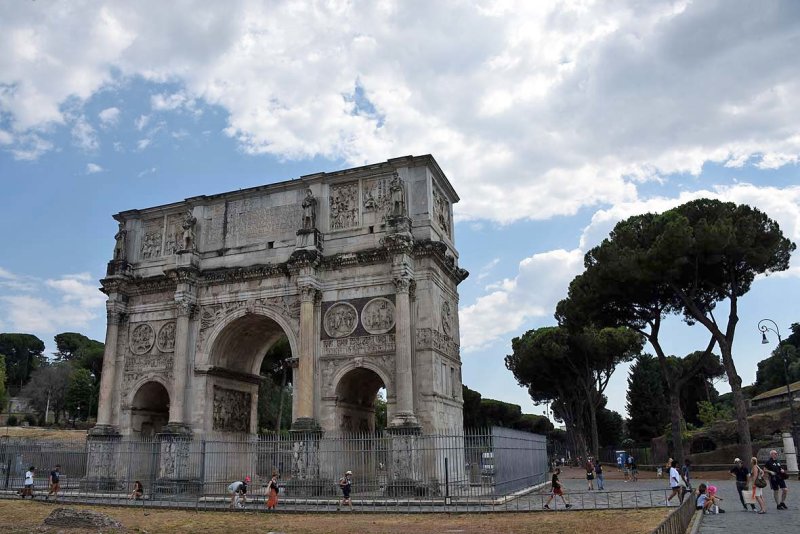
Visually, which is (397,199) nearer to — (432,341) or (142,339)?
(432,341)

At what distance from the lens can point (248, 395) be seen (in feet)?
88.2

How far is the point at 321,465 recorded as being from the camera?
20.5m

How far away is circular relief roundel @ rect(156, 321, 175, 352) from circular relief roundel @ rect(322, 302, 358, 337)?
6644 mm

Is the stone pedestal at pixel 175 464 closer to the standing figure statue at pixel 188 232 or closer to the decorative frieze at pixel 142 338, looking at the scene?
the decorative frieze at pixel 142 338

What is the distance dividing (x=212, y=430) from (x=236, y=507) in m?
7.20

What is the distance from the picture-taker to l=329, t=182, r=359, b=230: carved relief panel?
2381 centimetres

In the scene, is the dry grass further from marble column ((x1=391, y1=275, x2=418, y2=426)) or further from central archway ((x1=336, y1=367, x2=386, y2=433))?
marble column ((x1=391, y1=275, x2=418, y2=426))

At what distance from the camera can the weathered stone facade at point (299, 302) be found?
2167 centimetres

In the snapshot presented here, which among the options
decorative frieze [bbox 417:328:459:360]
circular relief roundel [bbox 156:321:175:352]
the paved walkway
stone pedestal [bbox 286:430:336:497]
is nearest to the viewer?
the paved walkway

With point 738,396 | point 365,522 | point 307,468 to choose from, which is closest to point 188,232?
point 307,468

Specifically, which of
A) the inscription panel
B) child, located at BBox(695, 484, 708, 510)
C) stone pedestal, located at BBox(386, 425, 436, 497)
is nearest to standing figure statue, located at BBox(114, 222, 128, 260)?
the inscription panel

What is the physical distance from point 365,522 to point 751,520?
8149 mm

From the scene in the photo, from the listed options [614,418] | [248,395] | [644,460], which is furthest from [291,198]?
[614,418]

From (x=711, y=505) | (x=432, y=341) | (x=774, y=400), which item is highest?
(x=432, y=341)
